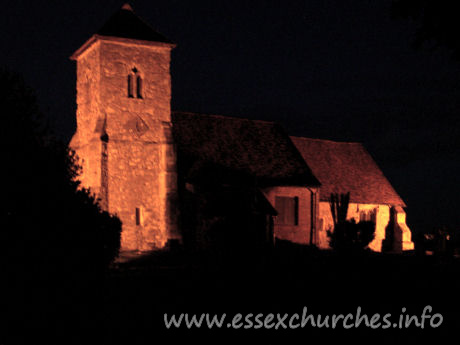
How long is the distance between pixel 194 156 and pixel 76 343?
25.7 meters

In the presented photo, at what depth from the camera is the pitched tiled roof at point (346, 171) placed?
153 ft

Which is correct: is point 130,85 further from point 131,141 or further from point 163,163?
point 163,163

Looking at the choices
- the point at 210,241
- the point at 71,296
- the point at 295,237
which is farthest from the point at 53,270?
the point at 295,237

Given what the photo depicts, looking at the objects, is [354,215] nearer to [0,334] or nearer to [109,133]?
[109,133]

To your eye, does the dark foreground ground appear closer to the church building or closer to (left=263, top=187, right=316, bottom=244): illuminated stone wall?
the church building

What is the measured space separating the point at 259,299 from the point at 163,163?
2032 cm

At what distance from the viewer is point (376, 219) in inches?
1863

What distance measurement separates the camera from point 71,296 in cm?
1692

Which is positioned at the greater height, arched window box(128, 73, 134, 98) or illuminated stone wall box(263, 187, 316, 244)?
arched window box(128, 73, 134, 98)

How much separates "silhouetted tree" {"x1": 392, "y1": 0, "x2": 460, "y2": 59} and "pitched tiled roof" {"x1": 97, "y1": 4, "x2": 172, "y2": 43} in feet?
91.3

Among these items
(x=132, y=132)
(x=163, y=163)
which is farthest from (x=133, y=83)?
(x=163, y=163)

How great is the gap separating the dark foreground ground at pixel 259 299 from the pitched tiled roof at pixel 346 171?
16062 millimetres

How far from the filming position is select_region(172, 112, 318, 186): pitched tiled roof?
40.2 m

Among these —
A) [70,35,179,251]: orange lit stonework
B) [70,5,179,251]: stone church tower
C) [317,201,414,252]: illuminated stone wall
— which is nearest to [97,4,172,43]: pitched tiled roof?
[70,5,179,251]: stone church tower
